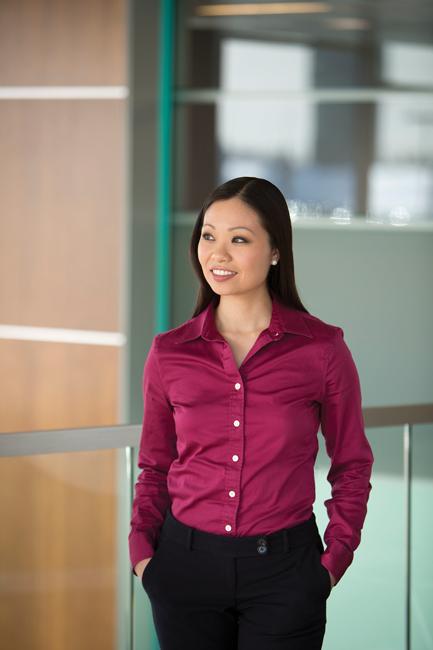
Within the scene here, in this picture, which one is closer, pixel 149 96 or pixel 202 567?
pixel 202 567

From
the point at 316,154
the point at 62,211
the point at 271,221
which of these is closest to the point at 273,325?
the point at 271,221

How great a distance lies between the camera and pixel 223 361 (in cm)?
171

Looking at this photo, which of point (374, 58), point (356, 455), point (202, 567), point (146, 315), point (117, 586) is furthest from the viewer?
point (146, 315)

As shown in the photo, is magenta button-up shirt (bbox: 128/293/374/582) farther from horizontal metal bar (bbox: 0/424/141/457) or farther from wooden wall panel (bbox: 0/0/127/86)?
wooden wall panel (bbox: 0/0/127/86)

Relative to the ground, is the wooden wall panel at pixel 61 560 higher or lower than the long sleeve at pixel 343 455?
lower

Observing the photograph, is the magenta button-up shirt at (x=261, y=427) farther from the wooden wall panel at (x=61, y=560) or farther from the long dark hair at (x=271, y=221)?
the wooden wall panel at (x=61, y=560)

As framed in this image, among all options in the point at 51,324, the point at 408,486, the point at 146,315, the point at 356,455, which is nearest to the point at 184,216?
the point at 146,315

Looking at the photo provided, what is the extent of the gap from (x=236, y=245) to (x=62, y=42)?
131 inches

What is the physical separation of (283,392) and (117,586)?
4.18ft

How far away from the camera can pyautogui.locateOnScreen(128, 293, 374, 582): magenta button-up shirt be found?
168 cm

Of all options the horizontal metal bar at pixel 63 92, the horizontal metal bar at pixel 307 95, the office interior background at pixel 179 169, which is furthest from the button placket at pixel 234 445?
the horizontal metal bar at pixel 63 92

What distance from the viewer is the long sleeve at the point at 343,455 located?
173cm

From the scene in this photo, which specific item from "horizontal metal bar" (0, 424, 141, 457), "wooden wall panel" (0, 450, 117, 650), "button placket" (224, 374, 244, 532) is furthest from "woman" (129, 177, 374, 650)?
"wooden wall panel" (0, 450, 117, 650)

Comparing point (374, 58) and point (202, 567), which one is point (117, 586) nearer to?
point (202, 567)
